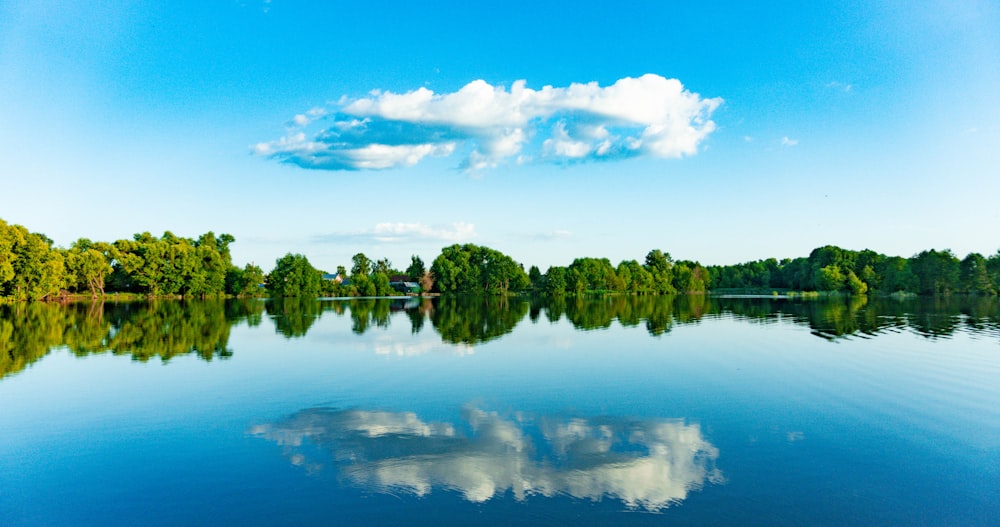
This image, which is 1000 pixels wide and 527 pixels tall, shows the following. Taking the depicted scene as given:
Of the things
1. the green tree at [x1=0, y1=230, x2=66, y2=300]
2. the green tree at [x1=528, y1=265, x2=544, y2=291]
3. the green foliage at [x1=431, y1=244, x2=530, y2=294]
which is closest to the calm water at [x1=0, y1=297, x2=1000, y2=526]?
the green tree at [x1=0, y1=230, x2=66, y2=300]

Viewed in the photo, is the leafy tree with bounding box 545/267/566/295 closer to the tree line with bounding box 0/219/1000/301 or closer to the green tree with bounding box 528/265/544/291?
the tree line with bounding box 0/219/1000/301

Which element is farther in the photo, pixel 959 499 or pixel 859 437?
pixel 859 437

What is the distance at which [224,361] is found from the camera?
26.9m

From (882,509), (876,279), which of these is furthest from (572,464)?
(876,279)

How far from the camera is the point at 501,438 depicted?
1385 cm

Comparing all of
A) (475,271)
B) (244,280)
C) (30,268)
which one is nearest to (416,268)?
(475,271)

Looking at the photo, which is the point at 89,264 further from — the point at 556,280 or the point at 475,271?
the point at 556,280

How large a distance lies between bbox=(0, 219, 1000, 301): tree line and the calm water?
79377mm

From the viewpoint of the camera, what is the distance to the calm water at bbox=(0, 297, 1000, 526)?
9.94m

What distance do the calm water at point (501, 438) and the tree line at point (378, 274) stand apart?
79.4 m

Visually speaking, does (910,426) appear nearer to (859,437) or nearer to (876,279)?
(859,437)

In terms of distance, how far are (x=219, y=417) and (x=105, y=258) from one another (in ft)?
396

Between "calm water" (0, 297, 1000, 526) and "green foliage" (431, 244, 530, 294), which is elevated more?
"green foliage" (431, 244, 530, 294)

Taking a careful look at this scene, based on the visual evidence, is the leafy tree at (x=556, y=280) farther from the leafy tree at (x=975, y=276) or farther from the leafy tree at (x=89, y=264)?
the leafy tree at (x=89, y=264)
